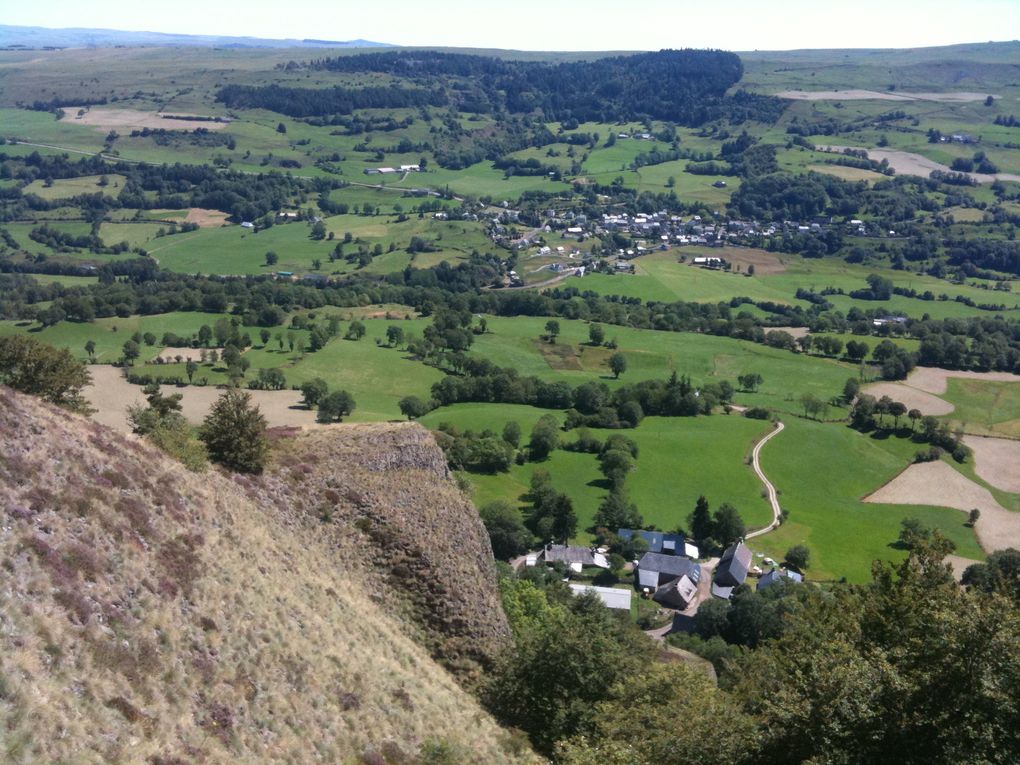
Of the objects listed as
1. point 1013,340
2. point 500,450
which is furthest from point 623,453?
point 1013,340

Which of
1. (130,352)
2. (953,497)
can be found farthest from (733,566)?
(130,352)

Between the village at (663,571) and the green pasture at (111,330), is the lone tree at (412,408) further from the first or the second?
the green pasture at (111,330)

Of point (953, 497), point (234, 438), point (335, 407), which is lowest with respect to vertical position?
point (953, 497)

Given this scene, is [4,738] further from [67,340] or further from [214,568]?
[67,340]

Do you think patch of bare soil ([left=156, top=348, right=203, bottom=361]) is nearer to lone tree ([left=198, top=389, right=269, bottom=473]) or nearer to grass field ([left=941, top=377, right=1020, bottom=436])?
lone tree ([left=198, top=389, right=269, bottom=473])

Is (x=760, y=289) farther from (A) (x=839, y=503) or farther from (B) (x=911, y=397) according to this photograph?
(A) (x=839, y=503)

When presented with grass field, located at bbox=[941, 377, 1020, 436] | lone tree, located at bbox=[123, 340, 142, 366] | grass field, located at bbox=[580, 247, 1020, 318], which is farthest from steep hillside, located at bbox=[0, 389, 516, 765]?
grass field, located at bbox=[580, 247, 1020, 318]
